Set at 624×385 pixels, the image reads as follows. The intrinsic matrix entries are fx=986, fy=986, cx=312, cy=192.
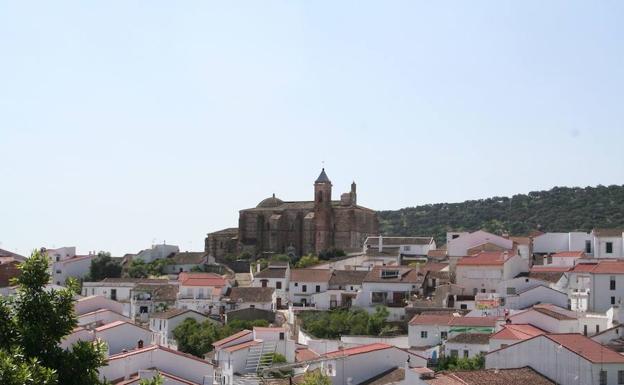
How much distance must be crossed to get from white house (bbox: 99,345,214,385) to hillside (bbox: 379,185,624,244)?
234ft

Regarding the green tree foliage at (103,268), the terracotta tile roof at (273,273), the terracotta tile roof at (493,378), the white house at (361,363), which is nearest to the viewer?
the terracotta tile roof at (493,378)

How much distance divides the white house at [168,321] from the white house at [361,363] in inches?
575

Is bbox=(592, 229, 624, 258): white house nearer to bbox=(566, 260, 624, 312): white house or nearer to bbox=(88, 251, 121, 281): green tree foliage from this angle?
bbox=(566, 260, 624, 312): white house

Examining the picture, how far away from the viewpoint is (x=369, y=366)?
1351 inches

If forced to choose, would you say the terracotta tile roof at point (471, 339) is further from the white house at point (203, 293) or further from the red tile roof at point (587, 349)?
the white house at point (203, 293)

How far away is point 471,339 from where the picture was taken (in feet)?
129

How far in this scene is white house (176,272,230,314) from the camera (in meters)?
54.9

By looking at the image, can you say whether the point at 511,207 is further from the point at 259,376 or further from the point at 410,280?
the point at 259,376

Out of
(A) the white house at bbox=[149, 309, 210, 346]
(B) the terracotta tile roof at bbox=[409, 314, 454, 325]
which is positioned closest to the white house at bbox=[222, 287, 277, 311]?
(A) the white house at bbox=[149, 309, 210, 346]

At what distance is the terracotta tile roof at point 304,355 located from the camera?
39.2 metres

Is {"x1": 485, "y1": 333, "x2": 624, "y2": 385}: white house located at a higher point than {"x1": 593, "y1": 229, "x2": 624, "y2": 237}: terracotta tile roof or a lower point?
lower

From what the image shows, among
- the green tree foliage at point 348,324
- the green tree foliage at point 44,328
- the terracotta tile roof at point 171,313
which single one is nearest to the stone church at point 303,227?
the terracotta tile roof at point 171,313

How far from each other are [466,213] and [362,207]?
50689 millimetres

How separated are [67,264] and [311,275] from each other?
2042 centimetres
